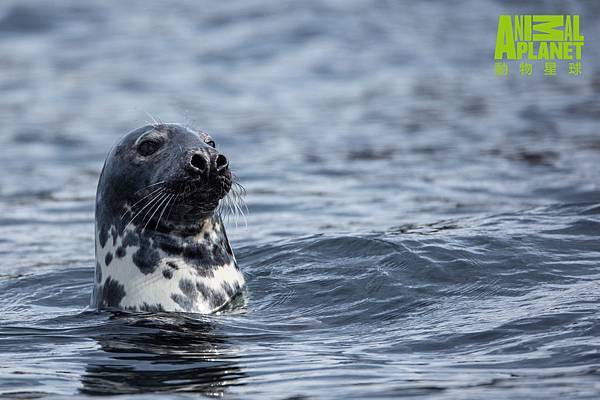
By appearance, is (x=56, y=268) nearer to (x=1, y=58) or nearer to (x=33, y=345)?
(x=33, y=345)

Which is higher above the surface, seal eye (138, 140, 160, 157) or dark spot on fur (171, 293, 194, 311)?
seal eye (138, 140, 160, 157)

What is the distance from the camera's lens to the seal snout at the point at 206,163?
801cm

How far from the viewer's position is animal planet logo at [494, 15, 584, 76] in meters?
24.3

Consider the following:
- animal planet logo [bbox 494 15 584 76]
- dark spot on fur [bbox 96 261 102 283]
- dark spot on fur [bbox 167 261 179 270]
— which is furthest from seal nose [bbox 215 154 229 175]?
animal planet logo [bbox 494 15 584 76]

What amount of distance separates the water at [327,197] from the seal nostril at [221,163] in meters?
0.97

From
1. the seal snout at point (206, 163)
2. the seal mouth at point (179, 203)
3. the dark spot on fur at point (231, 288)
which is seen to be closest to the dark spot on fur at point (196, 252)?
the seal mouth at point (179, 203)

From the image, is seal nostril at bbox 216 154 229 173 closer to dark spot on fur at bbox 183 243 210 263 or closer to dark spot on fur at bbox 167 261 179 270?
dark spot on fur at bbox 183 243 210 263

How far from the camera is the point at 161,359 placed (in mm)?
7379

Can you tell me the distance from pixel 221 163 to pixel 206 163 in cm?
9

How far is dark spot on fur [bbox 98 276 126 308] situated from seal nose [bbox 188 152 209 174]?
0.99 meters

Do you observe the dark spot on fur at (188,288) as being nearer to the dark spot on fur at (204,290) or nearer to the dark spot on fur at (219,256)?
the dark spot on fur at (204,290)

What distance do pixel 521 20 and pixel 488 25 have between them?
2127 millimetres

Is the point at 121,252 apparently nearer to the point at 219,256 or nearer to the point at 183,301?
the point at 183,301

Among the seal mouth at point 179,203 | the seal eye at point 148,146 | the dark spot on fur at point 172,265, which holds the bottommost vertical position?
the dark spot on fur at point 172,265
